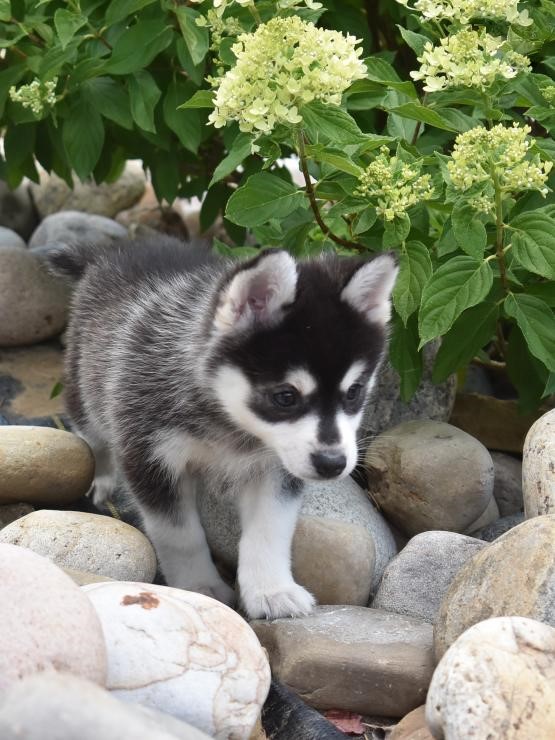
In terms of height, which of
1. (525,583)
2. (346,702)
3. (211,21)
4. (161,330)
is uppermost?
(211,21)

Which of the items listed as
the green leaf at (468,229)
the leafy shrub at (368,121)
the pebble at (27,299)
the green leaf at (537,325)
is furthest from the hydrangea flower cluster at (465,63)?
the pebble at (27,299)

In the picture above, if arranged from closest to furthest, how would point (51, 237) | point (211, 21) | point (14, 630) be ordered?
point (14, 630) → point (211, 21) → point (51, 237)

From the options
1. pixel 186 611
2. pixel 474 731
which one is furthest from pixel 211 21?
pixel 474 731

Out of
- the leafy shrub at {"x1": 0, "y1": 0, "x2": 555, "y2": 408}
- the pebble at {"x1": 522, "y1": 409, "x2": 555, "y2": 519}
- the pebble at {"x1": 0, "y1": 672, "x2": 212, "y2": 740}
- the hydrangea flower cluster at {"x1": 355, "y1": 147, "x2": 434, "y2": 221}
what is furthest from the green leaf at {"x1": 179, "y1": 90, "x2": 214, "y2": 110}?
the pebble at {"x1": 0, "y1": 672, "x2": 212, "y2": 740}

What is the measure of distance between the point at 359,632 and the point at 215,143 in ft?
11.6

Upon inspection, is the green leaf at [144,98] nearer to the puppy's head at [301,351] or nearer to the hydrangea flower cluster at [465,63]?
the puppy's head at [301,351]

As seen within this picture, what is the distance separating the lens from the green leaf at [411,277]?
483 cm

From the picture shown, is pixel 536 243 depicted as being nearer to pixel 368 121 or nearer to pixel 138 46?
pixel 368 121

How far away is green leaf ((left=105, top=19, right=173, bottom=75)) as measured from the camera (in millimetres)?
5305

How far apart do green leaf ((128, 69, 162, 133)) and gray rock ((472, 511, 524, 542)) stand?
243cm

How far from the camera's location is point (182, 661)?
343 centimetres

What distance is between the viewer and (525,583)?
382 cm

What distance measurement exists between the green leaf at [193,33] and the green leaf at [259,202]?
1.94 ft

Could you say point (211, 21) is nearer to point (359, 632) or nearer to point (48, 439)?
A: point (48, 439)
